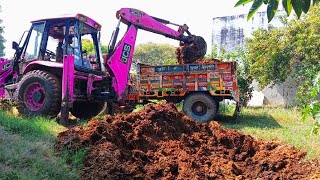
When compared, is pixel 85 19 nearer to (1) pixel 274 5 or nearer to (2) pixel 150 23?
(2) pixel 150 23

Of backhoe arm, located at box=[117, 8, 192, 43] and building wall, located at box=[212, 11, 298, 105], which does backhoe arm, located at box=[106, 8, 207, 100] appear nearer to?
backhoe arm, located at box=[117, 8, 192, 43]

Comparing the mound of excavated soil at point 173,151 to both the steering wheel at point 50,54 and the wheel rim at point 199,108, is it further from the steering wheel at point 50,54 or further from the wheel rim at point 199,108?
the steering wheel at point 50,54

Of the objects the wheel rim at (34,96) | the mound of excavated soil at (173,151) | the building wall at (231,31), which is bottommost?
the mound of excavated soil at (173,151)

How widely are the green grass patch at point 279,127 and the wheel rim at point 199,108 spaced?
0.65m

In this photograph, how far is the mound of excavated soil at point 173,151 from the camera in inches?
206

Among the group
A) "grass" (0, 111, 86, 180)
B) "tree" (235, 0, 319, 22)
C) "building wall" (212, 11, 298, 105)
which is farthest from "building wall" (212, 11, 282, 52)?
"tree" (235, 0, 319, 22)

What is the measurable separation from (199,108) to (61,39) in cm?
402

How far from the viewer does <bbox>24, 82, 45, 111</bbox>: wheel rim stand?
8164 millimetres

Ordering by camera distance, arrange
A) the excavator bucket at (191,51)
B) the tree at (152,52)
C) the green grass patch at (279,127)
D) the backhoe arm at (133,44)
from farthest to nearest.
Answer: the tree at (152,52)
the excavator bucket at (191,51)
the backhoe arm at (133,44)
the green grass patch at (279,127)

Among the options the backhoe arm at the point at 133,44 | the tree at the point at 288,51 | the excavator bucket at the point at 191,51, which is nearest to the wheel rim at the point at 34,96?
the backhoe arm at the point at 133,44

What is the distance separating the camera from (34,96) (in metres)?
8.21

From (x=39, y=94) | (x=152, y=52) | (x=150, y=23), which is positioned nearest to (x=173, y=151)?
(x=39, y=94)

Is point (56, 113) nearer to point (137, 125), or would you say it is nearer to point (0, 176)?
point (137, 125)

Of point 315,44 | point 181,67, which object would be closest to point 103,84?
point 181,67
